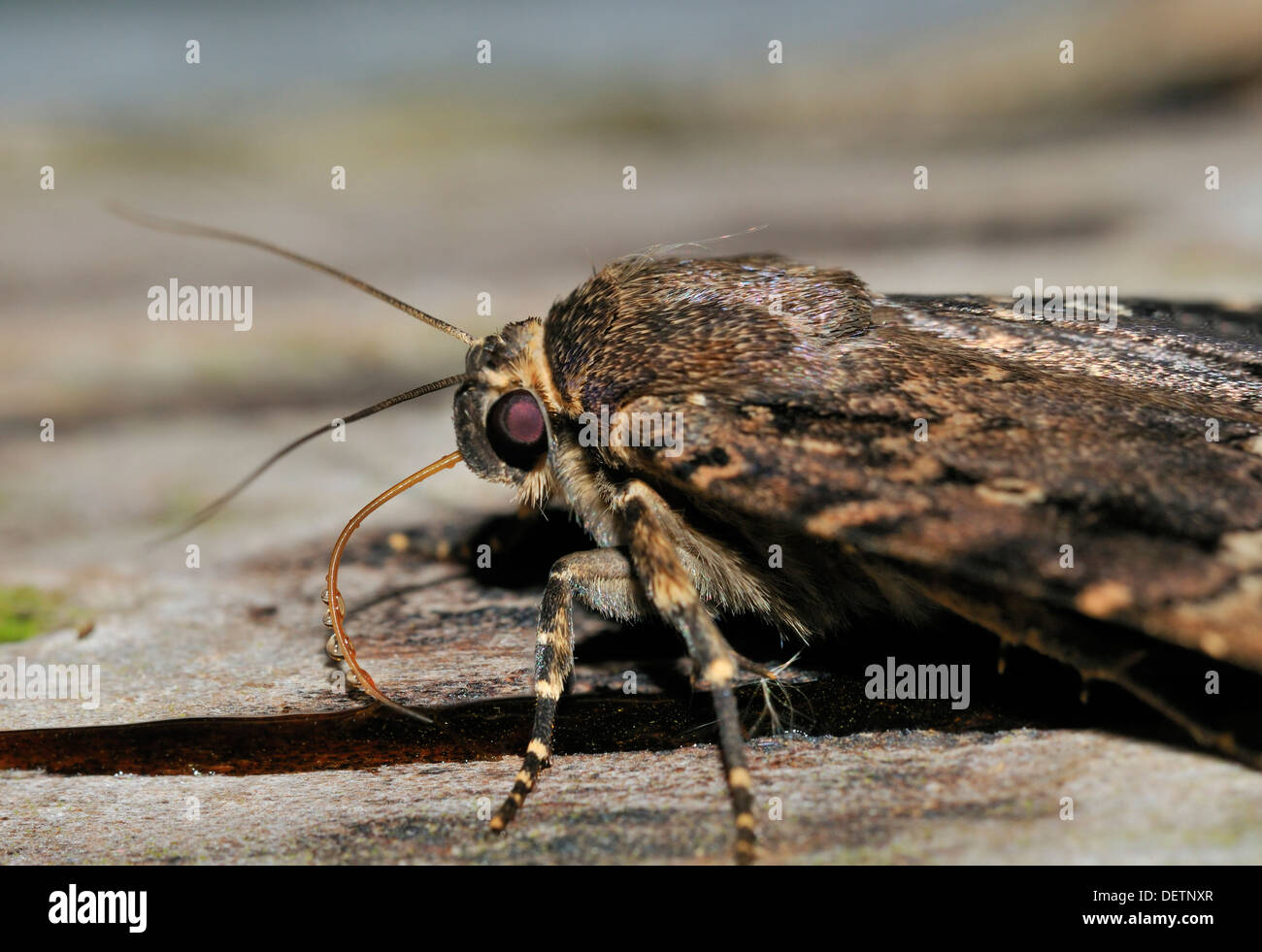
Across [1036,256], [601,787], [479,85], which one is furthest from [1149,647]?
[479,85]

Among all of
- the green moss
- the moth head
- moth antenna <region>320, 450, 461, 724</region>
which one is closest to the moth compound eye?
the moth head

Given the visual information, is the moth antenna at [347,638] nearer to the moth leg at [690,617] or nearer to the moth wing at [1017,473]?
the moth leg at [690,617]

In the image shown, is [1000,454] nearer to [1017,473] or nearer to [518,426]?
[1017,473]

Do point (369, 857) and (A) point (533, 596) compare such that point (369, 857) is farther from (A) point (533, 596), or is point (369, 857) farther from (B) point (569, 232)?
(B) point (569, 232)

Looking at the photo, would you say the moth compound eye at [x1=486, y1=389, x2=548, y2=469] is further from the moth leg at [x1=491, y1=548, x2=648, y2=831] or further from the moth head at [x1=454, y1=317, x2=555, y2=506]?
the moth leg at [x1=491, y1=548, x2=648, y2=831]

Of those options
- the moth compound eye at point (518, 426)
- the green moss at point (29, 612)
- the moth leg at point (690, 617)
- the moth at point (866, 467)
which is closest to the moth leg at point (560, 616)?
the moth at point (866, 467)

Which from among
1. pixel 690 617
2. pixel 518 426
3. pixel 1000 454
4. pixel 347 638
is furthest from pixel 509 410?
pixel 1000 454
